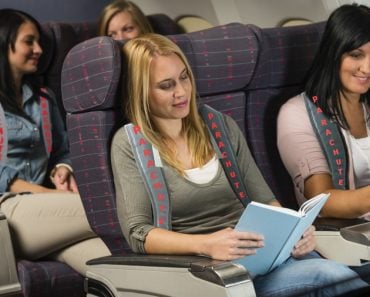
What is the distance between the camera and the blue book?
1539mm

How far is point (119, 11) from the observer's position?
124 inches

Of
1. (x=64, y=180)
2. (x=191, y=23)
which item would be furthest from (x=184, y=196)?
(x=191, y=23)

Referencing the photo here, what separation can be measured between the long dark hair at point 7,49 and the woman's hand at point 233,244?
1.27 metres

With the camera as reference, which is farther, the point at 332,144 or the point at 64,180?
the point at 64,180

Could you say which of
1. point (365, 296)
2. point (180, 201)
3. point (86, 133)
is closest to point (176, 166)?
point (180, 201)

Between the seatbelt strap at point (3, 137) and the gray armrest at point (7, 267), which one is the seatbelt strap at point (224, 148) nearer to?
the gray armrest at point (7, 267)

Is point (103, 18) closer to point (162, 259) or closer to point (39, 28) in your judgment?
A: point (39, 28)

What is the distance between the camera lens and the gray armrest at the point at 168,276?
152cm

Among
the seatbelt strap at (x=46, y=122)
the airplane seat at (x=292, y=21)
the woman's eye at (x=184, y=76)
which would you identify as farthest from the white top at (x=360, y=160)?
the airplane seat at (x=292, y=21)

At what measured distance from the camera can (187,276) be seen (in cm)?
158

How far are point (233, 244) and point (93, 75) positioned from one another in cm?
58

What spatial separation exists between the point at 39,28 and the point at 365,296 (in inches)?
63.3

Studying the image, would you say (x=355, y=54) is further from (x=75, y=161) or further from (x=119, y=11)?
(x=119, y=11)

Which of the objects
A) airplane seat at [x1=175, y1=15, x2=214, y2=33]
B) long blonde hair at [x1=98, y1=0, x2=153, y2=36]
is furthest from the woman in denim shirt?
airplane seat at [x1=175, y1=15, x2=214, y2=33]
